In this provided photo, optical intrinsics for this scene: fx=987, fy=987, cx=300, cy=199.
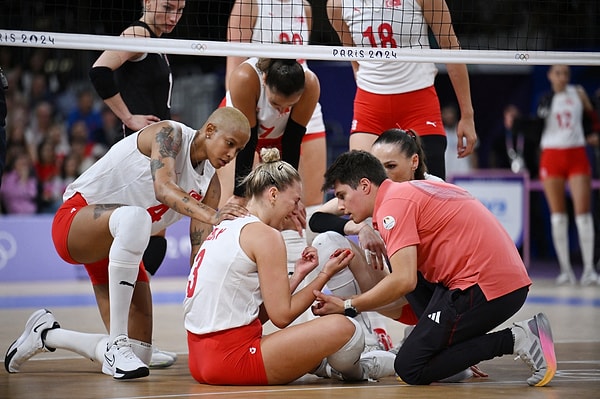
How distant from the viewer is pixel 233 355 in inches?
204

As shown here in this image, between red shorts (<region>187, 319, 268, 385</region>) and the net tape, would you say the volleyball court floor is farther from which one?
the net tape

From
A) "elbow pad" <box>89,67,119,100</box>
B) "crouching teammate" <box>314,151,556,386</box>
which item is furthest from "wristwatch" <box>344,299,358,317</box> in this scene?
"elbow pad" <box>89,67,119,100</box>

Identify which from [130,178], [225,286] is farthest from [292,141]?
[225,286]

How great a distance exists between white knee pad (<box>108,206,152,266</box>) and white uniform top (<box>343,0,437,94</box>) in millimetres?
2443

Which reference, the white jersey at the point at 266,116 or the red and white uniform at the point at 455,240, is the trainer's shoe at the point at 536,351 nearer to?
the red and white uniform at the point at 455,240

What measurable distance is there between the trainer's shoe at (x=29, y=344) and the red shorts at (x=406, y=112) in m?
2.81

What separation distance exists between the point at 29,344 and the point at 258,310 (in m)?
1.55

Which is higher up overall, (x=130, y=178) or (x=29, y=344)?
(x=130, y=178)

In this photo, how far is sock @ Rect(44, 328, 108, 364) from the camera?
5867 mm

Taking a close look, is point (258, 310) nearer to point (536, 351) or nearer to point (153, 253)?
point (536, 351)

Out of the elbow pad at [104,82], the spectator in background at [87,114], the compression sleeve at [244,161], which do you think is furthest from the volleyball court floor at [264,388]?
the spectator in background at [87,114]

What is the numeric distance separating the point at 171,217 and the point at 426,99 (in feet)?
7.37

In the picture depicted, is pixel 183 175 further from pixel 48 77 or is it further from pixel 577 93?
pixel 48 77

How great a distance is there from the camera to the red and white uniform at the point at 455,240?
17.5 ft
